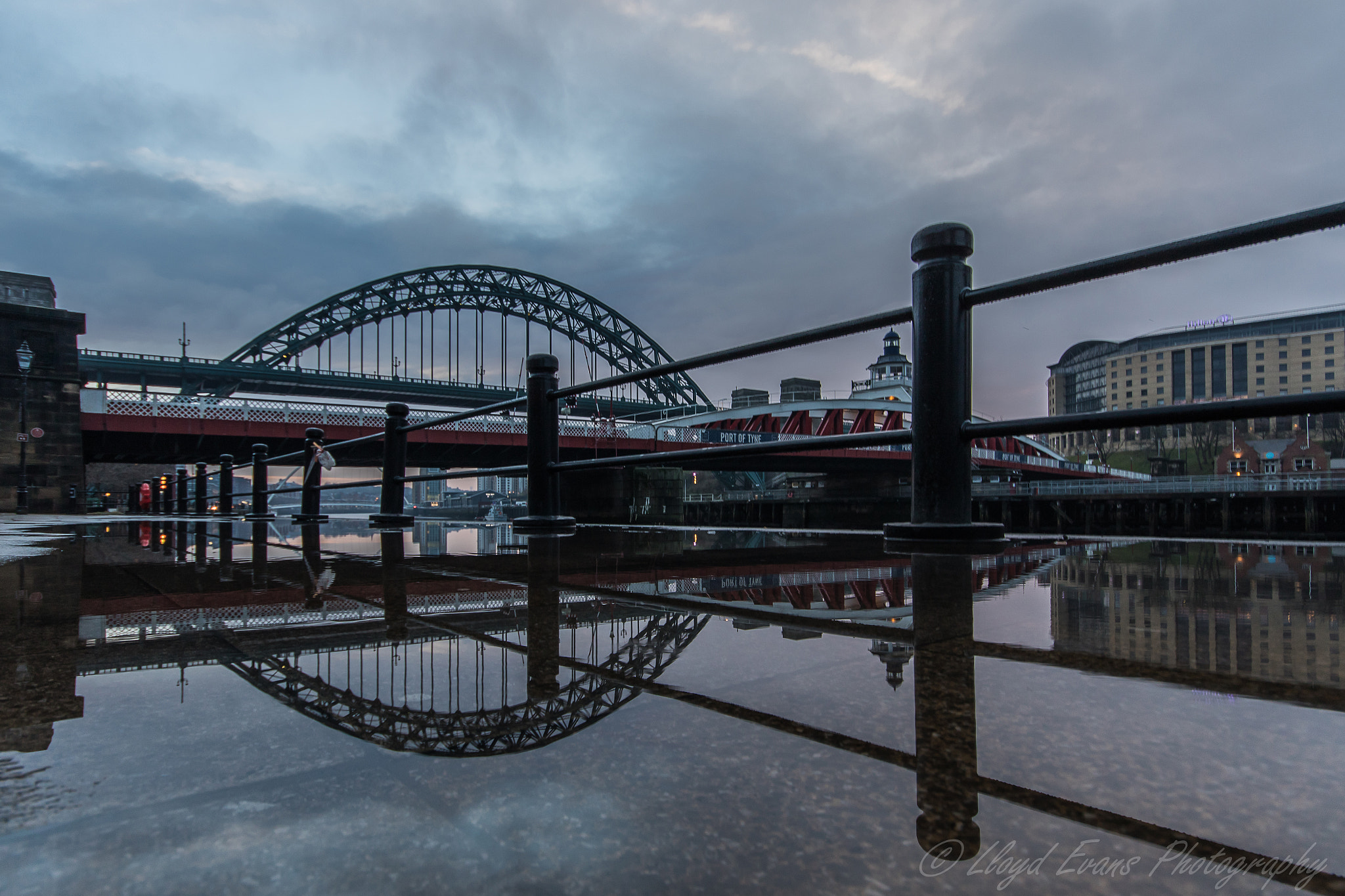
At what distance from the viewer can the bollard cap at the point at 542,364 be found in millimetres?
3184

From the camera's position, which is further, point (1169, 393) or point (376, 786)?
point (1169, 393)

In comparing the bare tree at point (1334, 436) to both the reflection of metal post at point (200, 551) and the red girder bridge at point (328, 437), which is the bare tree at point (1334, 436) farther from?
the reflection of metal post at point (200, 551)

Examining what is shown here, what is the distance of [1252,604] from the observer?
3.62 feet

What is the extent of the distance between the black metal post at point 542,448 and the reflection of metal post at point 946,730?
7.05ft

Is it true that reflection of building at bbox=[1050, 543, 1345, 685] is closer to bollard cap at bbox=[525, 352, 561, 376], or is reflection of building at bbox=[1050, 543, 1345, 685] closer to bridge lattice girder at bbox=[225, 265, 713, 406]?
bollard cap at bbox=[525, 352, 561, 376]

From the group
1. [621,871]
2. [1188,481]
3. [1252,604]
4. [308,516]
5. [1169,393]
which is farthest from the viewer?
[1169,393]

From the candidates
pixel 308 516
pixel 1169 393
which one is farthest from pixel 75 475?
pixel 1169 393

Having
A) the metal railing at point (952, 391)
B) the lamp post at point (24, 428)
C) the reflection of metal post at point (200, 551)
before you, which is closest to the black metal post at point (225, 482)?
the reflection of metal post at point (200, 551)

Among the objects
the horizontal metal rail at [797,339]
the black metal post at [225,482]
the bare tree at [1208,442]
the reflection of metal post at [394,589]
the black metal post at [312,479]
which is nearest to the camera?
the reflection of metal post at [394,589]

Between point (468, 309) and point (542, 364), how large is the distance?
6193 centimetres

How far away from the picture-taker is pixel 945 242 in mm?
2014

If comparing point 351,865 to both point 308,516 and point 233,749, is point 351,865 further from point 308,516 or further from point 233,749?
point 308,516

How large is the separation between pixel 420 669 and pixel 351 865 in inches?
18.2

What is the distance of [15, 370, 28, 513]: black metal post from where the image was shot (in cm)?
1664
